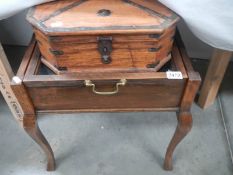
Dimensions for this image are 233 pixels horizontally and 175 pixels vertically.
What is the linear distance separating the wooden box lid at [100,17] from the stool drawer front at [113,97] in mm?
148

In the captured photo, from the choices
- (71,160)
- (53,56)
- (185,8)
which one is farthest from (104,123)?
(185,8)

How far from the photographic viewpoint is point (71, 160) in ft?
3.40

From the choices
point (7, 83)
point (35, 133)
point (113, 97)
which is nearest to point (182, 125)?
point (113, 97)

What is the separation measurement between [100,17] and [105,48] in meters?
0.07

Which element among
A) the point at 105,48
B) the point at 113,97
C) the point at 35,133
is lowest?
the point at 35,133

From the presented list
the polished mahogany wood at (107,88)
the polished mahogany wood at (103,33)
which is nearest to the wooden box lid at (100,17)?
the polished mahogany wood at (103,33)

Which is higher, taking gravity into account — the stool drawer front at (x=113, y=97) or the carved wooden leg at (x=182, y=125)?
the stool drawer front at (x=113, y=97)

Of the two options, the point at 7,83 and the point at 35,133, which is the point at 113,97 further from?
the point at 7,83

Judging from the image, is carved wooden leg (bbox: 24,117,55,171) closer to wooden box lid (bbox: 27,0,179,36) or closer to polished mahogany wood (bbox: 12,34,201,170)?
polished mahogany wood (bbox: 12,34,201,170)

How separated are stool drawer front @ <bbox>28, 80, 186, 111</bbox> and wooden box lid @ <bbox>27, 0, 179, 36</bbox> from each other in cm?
15

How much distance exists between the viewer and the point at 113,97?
2.26 ft

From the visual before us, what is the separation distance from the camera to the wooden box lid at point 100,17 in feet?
1.88

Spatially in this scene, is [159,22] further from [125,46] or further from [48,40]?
[48,40]

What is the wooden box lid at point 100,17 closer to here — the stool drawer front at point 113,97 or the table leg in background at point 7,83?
the stool drawer front at point 113,97
